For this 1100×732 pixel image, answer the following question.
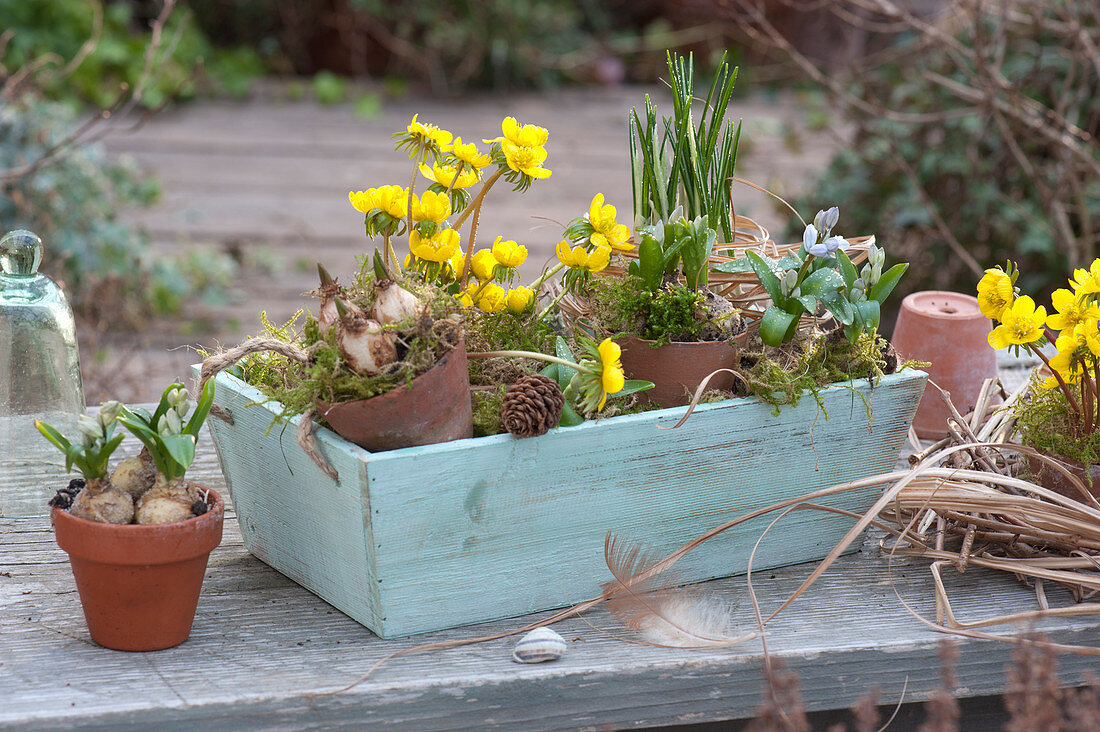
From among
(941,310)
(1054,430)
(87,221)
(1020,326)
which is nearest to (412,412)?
(1020,326)

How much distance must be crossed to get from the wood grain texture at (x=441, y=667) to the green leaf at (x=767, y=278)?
1.07 ft

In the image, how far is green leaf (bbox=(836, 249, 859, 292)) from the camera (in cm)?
118

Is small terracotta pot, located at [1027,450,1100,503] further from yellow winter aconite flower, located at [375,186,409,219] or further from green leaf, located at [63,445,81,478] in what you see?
green leaf, located at [63,445,81,478]

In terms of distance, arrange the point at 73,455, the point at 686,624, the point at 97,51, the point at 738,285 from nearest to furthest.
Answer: the point at 73,455 < the point at 686,624 < the point at 738,285 < the point at 97,51

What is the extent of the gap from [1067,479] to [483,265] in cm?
72

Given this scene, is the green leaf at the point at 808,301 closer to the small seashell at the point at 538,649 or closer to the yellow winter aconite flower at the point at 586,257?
the yellow winter aconite flower at the point at 586,257

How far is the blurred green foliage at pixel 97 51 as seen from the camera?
5.75 meters

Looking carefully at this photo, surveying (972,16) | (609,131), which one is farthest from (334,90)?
(972,16)

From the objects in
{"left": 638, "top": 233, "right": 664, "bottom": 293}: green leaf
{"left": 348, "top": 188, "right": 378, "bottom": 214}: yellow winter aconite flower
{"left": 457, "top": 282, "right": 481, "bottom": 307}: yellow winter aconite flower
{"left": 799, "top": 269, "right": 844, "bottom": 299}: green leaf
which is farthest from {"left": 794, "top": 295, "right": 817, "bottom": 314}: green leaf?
{"left": 348, "top": 188, "right": 378, "bottom": 214}: yellow winter aconite flower

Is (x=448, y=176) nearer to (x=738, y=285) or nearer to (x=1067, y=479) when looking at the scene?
(x=738, y=285)

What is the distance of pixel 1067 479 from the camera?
1241mm

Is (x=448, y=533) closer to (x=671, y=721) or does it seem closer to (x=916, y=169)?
(x=671, y=721)

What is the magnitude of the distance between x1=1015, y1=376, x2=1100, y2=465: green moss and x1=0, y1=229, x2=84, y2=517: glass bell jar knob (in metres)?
1.15

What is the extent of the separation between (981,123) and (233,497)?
2670mm
